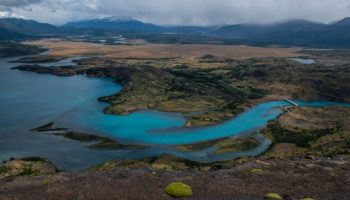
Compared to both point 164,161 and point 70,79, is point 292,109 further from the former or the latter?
point 70,79

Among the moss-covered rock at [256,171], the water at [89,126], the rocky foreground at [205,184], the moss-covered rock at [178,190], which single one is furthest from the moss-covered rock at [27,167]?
the moss-covered rock at [178,190]

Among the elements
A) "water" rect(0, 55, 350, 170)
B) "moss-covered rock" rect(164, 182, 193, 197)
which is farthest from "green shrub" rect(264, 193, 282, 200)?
"water" rect(0, 55, 350, 170)

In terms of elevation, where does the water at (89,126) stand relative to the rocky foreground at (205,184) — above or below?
below

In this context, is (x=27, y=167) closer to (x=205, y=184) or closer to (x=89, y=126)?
(x=89, y=126)

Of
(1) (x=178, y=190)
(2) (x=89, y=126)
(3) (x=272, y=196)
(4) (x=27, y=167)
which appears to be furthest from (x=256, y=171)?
(2) (x=89, y=126)

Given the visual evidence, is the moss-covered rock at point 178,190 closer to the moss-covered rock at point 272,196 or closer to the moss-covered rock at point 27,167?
the moss-covered rock at point 272,196

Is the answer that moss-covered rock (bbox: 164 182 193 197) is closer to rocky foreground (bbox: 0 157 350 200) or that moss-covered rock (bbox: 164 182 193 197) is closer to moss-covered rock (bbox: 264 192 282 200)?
rocky foreground (bbox: 0 157 350 200)
